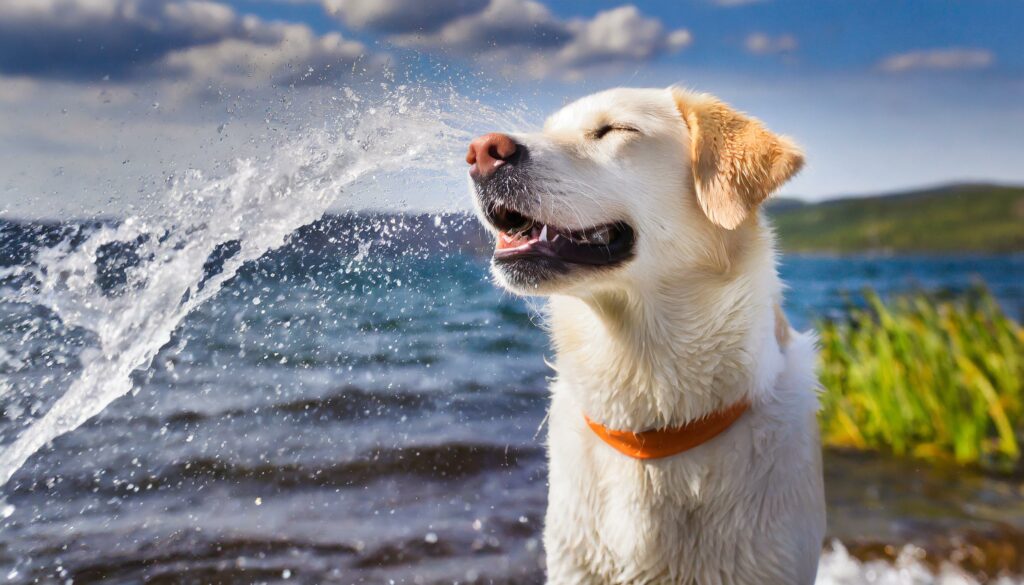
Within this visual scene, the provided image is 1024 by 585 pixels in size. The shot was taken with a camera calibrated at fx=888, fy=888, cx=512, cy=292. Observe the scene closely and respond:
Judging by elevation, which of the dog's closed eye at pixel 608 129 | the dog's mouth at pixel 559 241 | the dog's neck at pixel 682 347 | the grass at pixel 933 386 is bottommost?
the grass at pixel 933 386

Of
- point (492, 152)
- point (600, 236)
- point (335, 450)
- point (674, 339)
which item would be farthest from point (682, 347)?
point (335, 450)

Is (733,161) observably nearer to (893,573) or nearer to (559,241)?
(559,241)

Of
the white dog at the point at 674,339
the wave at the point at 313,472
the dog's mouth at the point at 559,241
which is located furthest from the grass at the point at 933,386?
the dog's mouth at the point at 559,241

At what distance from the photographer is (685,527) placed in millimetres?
2273

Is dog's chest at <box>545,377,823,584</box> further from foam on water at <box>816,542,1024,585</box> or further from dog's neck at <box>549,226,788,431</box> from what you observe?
foam on water at <box>816,542,1024,585</box>

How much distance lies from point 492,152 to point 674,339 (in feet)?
2.22

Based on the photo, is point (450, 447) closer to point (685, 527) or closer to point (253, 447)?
point (253, 447)

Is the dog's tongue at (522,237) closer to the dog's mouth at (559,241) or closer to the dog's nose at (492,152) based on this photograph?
the dog's mouth at (559,241)

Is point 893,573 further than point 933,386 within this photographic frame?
No

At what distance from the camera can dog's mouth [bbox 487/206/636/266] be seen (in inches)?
86.2

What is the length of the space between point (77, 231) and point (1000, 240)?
674 inches

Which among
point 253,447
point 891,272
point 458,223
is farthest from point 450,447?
point 891,272

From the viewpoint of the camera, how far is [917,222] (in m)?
19.0

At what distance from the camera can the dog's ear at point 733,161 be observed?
7.29ft
